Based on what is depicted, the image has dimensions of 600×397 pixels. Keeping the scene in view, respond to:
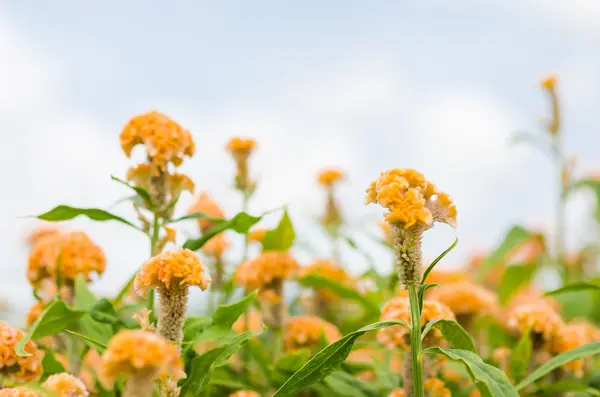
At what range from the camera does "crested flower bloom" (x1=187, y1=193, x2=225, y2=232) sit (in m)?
2.43

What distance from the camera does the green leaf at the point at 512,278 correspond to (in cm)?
312

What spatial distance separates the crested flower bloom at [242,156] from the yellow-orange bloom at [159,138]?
1.65ft

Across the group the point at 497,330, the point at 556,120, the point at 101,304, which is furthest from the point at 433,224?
the point at 556,120

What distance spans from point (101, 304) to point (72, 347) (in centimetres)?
42

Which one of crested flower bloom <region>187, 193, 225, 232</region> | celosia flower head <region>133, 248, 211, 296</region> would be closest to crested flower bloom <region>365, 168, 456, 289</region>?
celosia flower head <region>133, 248, 211, 296</region>

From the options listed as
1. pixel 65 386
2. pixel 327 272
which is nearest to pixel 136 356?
pixel 65 386

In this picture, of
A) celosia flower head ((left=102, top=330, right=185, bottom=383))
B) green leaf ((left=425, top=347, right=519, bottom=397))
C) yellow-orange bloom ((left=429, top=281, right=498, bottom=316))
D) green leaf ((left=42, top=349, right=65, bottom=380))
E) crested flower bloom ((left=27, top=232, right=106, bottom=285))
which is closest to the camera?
celosia flower head ((left=102, top=330, right=185, bottom=383))

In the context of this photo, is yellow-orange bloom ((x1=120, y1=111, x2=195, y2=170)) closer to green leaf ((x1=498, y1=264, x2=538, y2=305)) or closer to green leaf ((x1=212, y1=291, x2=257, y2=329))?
green leaf ((x1=212, y1=291, x2=257, y2=329))

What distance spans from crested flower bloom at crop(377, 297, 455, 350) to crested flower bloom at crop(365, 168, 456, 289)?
0.26 m

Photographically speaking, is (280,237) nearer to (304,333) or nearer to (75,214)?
(304,333)

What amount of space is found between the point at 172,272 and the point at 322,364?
336 mm

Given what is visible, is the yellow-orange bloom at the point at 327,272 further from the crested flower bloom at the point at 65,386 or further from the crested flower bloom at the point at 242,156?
the crested flower bloom at the point at 65,386

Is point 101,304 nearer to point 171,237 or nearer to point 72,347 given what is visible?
point 171,237

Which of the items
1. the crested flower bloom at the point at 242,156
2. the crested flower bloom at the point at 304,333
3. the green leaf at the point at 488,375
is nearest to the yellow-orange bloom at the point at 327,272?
the crested flower bloom at the point at 304,333
